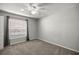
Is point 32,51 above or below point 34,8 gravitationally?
below

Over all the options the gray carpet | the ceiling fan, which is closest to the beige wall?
the gray carpet

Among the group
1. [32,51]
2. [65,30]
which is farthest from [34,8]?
[65,30]

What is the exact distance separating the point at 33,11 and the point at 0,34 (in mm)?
1223

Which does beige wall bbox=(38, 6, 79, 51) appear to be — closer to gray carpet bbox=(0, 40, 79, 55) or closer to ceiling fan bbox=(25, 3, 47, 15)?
gray carpet bbox=(0, 40, 79, 55)

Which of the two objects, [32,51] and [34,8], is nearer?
[34,8]

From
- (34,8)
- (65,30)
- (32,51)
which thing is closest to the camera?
(34,8)

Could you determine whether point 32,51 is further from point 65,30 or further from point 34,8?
point 65,30

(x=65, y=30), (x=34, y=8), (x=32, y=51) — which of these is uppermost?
(x=34, y=8)

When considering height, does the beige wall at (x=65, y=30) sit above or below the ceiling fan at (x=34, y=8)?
below

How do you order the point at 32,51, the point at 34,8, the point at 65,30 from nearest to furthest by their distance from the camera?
the point at 34,8 < the point at 32,51 < the point at 65,30

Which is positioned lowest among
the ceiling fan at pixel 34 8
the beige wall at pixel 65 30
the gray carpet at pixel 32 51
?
the gray carpet at pixel 32 51

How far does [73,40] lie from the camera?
199cm

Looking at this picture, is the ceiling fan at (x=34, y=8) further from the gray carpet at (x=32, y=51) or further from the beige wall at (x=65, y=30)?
the gray carpet at (x=32, y=51)

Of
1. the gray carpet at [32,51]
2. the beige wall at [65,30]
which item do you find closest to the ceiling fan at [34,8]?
the beige wall at [65,30]
